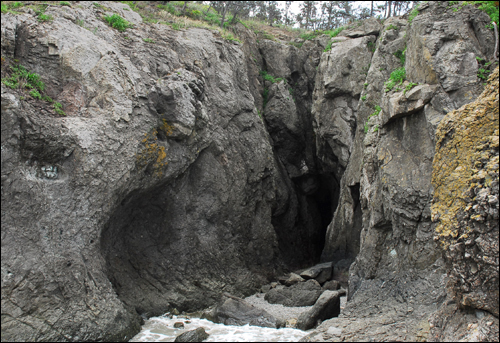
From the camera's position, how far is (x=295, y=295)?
1366cm

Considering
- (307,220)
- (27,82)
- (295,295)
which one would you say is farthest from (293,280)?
(27,82)

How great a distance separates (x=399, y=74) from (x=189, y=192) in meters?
8.94

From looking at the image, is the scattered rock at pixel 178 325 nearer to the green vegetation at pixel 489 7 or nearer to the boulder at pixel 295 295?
the boulder at pixel 295 295

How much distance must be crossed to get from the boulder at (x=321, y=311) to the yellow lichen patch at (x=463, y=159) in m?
4.69

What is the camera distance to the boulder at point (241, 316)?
10.6m

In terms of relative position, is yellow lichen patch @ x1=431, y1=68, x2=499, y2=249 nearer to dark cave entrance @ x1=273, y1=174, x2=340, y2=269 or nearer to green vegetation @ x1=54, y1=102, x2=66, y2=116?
green vegetation @ x1=54, y1=102, x2=66, y2=116

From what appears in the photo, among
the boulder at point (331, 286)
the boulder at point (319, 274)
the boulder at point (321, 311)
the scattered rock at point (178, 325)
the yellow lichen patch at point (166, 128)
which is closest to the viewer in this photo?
the boulder at point (321, 311)

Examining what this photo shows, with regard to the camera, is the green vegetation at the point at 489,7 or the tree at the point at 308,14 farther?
the tree at the point at 308,14

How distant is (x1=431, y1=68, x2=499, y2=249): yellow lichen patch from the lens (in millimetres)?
6651

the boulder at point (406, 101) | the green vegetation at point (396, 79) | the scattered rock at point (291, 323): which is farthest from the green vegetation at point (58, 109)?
the green vegetation at point (396, 79)

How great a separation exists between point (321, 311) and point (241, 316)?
242 cm

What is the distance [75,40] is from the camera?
1153 centimetres

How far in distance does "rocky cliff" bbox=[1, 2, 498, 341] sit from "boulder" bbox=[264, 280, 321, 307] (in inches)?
57.9

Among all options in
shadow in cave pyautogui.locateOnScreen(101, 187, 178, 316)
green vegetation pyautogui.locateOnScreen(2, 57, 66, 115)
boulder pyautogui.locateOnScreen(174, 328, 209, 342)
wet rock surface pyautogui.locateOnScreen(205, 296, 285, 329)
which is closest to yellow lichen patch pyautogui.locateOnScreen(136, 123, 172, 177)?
shadow in cave pyautogui.locateOnScreen(101, 187, 178, 316)
